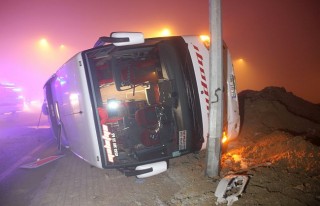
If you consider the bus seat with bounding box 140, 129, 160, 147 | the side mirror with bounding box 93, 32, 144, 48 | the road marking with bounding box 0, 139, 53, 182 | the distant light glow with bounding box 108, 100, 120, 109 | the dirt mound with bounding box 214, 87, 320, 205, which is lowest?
the dirt mound with bounding box 214, 87, 320, 205

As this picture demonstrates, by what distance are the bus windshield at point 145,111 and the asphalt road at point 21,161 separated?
6.31 ft

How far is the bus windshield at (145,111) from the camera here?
4438mm

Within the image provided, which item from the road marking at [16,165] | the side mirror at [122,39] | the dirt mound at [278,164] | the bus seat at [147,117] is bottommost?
the dirt mound at [278,164]

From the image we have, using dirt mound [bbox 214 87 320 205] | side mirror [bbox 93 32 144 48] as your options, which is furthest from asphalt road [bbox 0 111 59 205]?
dirt mound [bbox 214 87 320 205]

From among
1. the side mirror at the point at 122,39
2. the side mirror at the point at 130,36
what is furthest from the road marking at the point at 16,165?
the side mirror at the point at 130,36

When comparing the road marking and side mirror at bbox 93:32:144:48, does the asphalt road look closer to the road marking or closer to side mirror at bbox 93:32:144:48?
the road marking

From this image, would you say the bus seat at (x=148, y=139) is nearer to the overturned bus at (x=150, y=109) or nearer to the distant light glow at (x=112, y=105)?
the overturned bus at (x=150, y=109)

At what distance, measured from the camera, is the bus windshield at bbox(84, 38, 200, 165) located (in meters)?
4.44

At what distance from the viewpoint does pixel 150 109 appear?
492 cm

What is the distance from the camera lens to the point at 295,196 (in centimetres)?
347

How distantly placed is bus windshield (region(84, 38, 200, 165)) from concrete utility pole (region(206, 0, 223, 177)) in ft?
1.40

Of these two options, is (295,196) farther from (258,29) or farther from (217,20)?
(258,29)

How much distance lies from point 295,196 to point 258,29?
2294 cm

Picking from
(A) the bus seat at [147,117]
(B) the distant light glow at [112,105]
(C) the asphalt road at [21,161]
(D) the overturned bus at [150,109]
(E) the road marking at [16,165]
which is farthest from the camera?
(E) the road marking at [16,165]
